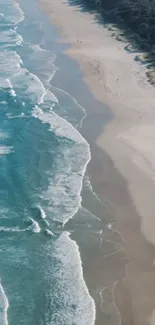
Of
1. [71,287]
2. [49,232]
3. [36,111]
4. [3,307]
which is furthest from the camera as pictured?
[36,111]

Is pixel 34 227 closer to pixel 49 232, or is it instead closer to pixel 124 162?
pixel 49 232

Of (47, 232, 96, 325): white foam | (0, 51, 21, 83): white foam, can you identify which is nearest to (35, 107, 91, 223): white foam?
A: (47, 232, 96, 325): white foam

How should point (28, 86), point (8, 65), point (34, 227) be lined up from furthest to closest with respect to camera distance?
point (8, 65), point (28, 86), point (34, 227)

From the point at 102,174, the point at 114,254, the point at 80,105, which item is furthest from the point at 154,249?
the point at 80,105

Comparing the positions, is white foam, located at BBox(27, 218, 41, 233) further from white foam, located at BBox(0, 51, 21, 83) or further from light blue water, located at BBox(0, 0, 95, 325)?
white foam, located at BBox(0, 51, 21, 83)

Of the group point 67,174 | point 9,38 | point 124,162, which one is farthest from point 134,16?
point 67,174

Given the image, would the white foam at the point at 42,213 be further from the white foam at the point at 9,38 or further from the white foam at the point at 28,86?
the white foam at the point at 9,38

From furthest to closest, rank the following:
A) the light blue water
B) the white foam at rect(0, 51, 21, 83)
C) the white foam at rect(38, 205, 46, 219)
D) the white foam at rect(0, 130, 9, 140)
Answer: the white foam at rect(0, 51, 21, 83), the white foam at rect(0, 130, 9, 140), the white foam at rect(38, 205, 46, 219), the light blue water
